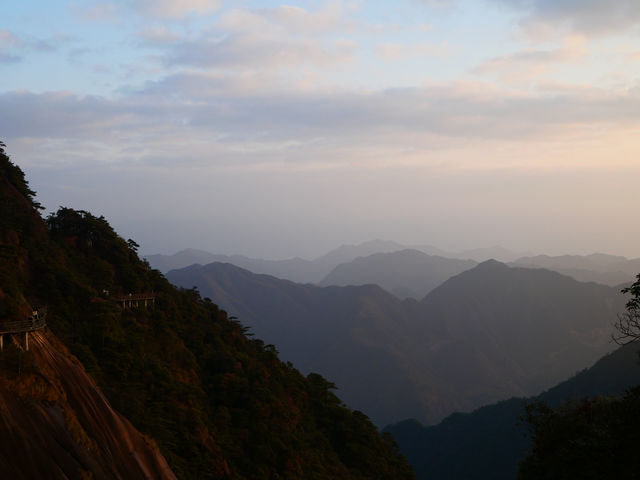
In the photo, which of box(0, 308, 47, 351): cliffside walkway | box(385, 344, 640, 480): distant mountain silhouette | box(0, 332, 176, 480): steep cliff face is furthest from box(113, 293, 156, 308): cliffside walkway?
box(385, 344, 640, 480): distant mountain silhouette

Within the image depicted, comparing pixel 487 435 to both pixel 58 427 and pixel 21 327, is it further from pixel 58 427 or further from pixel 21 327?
pixel 21 327

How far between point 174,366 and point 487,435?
109018mm

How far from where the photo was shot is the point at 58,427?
78.2 feet

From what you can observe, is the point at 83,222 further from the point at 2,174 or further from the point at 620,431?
the point at 620,431

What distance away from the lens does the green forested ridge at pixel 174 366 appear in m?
39.2

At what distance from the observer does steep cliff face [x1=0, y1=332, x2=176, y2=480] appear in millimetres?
21719

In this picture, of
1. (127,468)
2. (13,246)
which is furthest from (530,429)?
(13,246)

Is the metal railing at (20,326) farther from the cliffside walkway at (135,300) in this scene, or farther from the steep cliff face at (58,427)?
the cliffside walkway at (135,300)

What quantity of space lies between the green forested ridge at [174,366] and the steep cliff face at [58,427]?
404cm

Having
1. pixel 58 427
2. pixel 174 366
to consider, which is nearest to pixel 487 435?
pixel 174 366

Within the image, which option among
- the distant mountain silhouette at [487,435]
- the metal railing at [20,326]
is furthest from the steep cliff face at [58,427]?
the distant mountain silhouette at [487,435]

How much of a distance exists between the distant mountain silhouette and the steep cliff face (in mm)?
103179

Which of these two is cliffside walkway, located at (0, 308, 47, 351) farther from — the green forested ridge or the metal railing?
the green forested ridge

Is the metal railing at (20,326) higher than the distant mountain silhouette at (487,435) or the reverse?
higher
